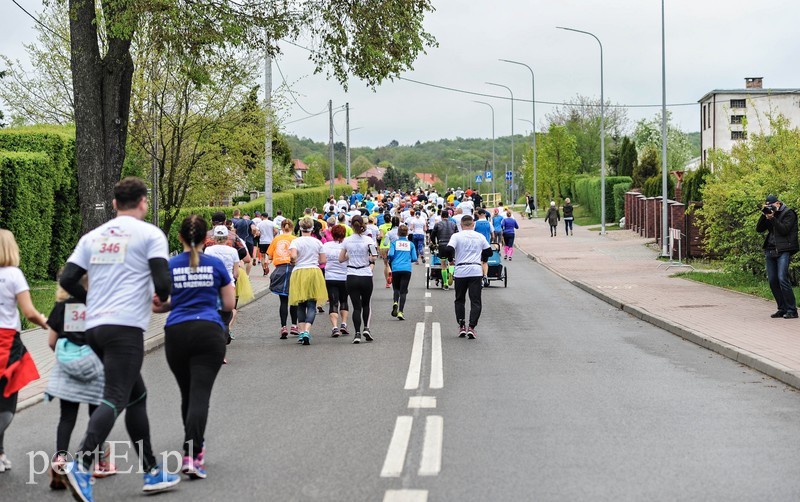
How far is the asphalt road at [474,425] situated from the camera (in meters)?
6.35

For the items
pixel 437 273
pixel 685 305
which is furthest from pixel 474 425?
pixel 437 273

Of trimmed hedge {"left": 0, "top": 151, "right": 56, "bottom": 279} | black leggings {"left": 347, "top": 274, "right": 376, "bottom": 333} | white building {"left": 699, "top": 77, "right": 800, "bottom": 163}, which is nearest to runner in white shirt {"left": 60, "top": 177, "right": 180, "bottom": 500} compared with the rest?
black leggings {"left": 347, "top": 274, "right": 376, "bottom": 333}

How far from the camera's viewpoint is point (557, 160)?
76.2 metres

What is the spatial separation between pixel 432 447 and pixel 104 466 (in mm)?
2200

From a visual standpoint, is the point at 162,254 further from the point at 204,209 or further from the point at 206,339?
the point at 204,209

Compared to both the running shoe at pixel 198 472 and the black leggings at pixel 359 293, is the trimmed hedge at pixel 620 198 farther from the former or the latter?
the running shoe at pixel 198 472

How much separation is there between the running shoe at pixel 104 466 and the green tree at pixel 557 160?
6987 centimetres

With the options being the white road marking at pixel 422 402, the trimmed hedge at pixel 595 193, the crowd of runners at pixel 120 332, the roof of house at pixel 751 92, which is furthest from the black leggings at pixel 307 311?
the roof of house at pixel 751 92

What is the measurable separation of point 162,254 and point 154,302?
39 cm

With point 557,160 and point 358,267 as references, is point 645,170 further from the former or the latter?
point 358,267

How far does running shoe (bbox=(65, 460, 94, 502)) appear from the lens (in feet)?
19.2

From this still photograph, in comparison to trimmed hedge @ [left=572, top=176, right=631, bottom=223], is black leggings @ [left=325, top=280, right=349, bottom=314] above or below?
below

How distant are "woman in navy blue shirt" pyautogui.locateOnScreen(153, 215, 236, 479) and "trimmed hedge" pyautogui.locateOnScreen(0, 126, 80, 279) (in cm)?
1682

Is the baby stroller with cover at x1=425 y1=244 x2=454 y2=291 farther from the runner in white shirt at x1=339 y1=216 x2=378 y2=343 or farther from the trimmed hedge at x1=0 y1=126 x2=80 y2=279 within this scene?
the runner in white shirt at x1=339 y1=216 x2=378 y2=343
